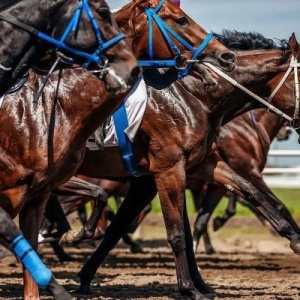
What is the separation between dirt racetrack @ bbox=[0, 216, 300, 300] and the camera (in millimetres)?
9898

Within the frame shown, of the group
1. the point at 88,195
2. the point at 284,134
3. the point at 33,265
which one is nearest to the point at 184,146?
the point at 88,195

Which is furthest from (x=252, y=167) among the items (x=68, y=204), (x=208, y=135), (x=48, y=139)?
(x=48, y=139)

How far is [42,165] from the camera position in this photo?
25.2ft

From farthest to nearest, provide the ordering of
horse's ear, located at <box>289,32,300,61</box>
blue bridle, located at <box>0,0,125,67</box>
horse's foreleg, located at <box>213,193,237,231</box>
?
1. horse's foreleg, located at <box>213,193,237,231</box>
2. horse's ear, located at <box>289,32,300,61</box>
3. blue bridle, located at <box>0,0,125,67</box>

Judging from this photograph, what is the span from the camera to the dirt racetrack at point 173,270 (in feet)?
32.5

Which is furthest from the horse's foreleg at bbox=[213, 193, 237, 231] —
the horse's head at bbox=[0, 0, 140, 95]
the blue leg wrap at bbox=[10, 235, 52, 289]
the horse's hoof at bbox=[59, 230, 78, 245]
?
the blue leg wrap at bbox=[10, 235, 52, 289]

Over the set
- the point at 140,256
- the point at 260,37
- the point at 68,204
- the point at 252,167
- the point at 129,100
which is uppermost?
the point at 260,37

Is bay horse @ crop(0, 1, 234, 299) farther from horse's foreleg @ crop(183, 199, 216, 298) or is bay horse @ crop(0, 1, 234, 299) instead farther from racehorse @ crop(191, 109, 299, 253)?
racehorse @ crop(191, 109, 299, 253)

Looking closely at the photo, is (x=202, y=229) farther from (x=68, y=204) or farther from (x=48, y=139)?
(x=48, y=139)

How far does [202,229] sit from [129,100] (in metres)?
4.05

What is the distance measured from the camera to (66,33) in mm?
7035

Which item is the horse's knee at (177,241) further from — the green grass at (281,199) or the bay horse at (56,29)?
the green grass at (281,199)

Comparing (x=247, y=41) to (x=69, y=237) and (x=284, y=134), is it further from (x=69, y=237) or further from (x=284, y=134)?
(x=284, y=134)

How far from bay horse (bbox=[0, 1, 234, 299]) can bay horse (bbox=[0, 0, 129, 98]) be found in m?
0.74
